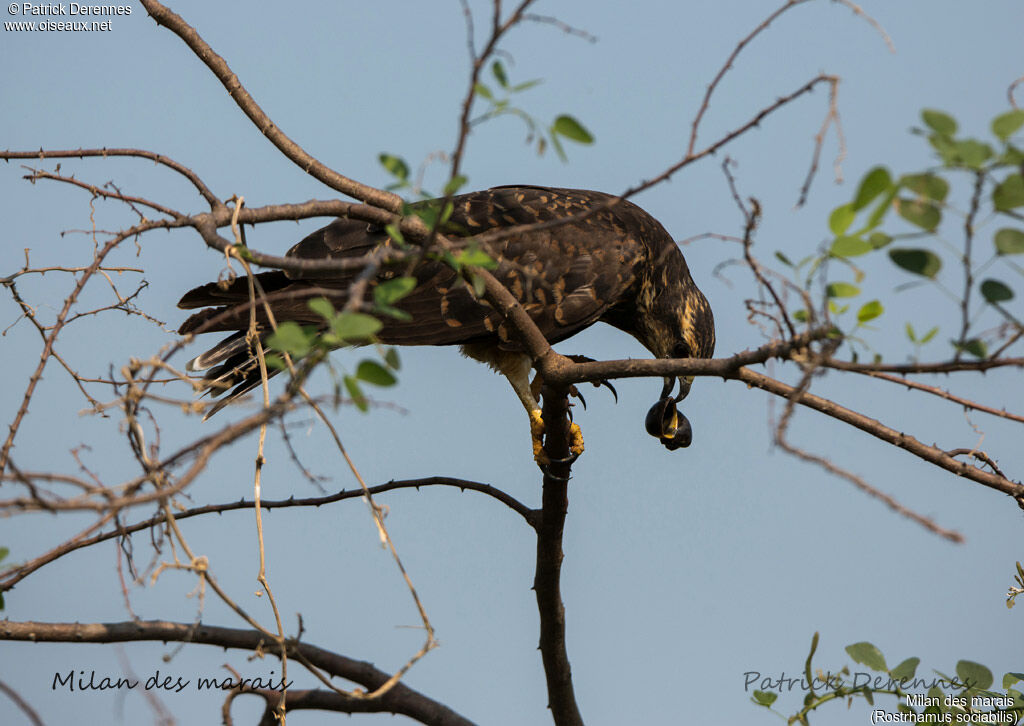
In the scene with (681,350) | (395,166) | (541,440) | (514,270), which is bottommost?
(395,166)

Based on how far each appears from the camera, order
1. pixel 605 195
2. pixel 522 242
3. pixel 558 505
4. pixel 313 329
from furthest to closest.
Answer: pixel 605 195 < pixel 522 242 < pixel 558 505 < pixel 313 329

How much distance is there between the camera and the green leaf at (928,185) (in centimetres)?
161

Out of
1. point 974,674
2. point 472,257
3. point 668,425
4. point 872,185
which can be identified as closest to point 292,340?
point 472,257

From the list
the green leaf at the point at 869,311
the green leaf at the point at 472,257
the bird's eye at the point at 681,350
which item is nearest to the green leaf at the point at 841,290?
the green leaf at the point at 869,311

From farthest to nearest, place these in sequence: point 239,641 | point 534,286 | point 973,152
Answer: point 534,286, point 239,641, point 973,152

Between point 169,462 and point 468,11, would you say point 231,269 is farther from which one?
point 468,11

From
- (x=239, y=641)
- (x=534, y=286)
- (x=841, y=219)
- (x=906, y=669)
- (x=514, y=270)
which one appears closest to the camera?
(x=841, y=219)

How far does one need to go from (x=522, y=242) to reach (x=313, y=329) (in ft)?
9.68

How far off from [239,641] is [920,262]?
2805mm

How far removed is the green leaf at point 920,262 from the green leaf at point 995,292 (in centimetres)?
9

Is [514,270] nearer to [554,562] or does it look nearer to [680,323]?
[680,323]

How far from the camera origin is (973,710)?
2938mm

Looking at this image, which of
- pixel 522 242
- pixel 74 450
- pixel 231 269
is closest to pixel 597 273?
pixel 522 242

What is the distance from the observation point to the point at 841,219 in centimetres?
181
